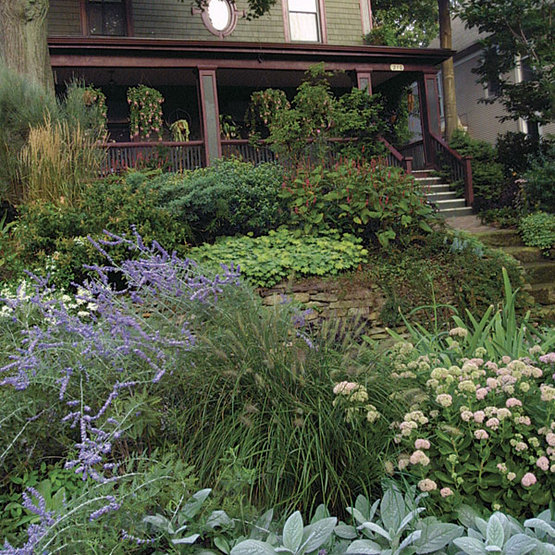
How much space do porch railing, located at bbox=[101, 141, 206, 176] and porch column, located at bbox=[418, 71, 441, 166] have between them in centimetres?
543

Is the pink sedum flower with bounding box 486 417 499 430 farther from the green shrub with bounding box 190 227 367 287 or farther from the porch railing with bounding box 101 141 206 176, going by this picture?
the porch railing with bounding box 101 141 206 176

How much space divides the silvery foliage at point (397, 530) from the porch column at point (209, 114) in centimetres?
1085

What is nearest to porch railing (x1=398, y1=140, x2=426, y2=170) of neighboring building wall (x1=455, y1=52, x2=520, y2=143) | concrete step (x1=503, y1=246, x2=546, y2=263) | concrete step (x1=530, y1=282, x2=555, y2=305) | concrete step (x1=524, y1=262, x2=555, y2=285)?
concrete step (x1=503, y1=246, x2=546, y2=263)

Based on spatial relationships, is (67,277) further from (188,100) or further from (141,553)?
(188,100)

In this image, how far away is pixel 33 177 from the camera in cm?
744

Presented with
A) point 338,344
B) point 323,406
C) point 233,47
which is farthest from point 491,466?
point 233,47

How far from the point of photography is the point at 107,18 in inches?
560

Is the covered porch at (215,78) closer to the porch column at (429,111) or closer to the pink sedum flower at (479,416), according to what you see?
the porch column at (429,111)

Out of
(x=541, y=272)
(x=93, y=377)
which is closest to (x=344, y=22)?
(x=541, y=272)

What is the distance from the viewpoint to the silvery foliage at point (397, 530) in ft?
6.37

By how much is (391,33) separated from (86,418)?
1529cm

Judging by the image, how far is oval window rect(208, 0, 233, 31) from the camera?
1459 cm

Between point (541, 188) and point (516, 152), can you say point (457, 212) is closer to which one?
point (541, 188)

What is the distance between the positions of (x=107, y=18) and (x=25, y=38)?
16.0 ft
